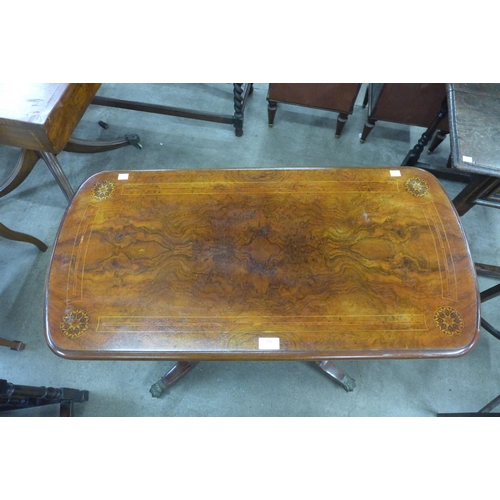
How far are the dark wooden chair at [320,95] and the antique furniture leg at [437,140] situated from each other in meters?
0.66

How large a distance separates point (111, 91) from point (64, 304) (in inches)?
92.6

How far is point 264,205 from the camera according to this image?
1.39m

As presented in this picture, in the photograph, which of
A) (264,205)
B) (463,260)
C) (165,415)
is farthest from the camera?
(165,415)

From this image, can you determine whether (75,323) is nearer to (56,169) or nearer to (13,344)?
(13,344)

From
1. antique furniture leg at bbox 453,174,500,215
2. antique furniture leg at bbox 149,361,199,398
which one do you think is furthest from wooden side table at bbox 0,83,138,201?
antique furniture leg at bbox 453,174,500,215

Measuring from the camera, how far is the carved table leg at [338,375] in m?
1.74

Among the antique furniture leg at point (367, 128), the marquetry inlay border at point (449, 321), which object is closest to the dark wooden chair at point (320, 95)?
the antique furniture leg at point (367, 128)

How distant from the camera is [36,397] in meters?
1.49

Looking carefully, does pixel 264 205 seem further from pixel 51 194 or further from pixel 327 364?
pixel 51 194

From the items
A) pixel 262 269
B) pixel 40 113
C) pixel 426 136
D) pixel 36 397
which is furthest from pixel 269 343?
pixel 426 136

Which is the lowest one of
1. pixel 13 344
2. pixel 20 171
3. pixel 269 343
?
pixel 13 344

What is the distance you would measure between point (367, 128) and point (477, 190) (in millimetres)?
1085

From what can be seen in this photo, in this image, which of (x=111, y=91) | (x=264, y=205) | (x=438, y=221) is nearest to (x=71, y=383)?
(x=264, y=205)

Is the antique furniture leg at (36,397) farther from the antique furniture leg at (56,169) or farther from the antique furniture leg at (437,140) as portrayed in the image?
the antique furniture leg at (437,140)
